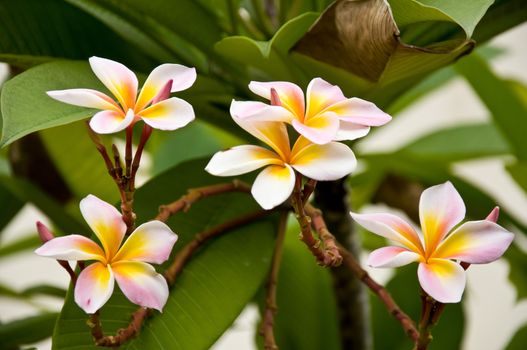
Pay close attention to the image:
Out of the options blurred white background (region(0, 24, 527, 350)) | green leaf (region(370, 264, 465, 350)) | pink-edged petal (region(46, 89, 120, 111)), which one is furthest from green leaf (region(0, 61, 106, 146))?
blurred white background (region(0, 24, 527, 350))

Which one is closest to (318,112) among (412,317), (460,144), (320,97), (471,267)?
(320,97)

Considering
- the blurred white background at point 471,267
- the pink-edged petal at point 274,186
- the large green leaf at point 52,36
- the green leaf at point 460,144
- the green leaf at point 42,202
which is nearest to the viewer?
the pink-edged petal at point 274,186

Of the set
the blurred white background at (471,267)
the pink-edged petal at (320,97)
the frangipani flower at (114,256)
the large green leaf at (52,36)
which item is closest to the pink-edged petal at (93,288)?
the frangipani flower at (114,256)

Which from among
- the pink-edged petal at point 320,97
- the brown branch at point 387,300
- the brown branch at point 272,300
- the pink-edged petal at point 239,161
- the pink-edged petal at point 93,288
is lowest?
the brown branch at point 272,300

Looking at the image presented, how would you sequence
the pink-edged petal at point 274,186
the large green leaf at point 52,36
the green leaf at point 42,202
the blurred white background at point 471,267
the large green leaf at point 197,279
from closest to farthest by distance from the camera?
the pink-edged petal at point 274,186
the large green leaf at point 197,279
the large green leaf at point 52,36
the green leaf at point 42,202
the blurred white background at point 471,267

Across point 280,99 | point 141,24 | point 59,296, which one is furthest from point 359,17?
point 59,296

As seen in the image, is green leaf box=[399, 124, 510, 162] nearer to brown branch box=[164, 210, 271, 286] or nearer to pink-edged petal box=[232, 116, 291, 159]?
brown branch box=[164, 210, 271, 286]

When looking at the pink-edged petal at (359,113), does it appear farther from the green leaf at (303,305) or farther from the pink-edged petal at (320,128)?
the green leaf at (303,305)
